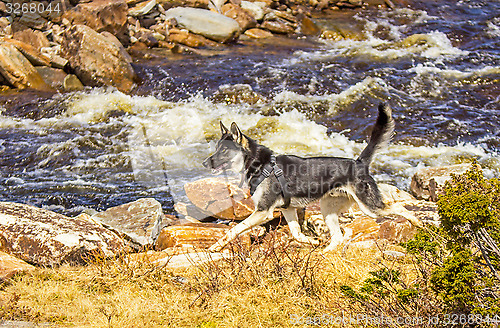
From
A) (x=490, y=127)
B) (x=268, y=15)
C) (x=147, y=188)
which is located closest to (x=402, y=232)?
(x=147, y=188)

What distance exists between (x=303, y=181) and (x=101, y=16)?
9.89 meters

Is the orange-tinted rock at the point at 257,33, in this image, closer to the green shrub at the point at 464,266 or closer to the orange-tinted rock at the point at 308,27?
the orange-tinted rock at the point at 308,27

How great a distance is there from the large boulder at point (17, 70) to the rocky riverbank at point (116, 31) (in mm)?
21

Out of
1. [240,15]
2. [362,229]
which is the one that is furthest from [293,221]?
[240,15]

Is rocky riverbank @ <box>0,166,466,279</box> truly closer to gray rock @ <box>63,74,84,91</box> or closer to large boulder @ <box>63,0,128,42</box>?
gray rock @ <box>63,74,84,91</box>

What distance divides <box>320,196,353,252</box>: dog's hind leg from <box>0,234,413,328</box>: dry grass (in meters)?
1.00

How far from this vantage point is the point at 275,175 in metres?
5.27

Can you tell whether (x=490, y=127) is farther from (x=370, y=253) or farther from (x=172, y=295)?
(x=172, y=295)

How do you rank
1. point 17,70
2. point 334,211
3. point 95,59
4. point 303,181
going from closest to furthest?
point 303,181 → point 334,211 → point 17,70 → point 95,59

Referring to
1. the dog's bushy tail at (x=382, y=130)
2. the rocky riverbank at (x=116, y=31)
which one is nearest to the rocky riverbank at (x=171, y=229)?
the dog's bushy tail at (x=382, y=130)

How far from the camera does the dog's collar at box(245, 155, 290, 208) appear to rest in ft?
17.1

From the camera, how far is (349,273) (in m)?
4.04

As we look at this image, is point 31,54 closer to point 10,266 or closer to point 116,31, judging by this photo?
point 116,31

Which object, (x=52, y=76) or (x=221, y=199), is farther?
(x=52, y=76)
